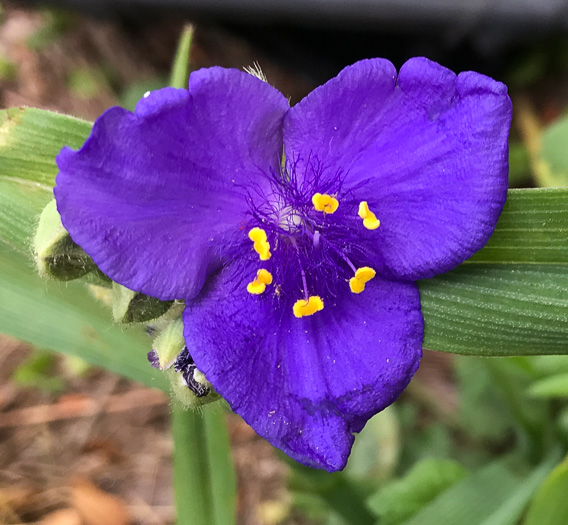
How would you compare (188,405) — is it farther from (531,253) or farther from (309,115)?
(531,253)

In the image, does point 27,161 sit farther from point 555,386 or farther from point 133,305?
point 555,386

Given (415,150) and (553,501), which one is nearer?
(415,150)

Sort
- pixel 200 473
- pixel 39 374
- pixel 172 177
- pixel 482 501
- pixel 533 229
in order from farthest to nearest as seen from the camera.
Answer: pixel 39 374 < pixel 482 501 < pixel 200 473 < pixel 533 229 < pixel 172 177

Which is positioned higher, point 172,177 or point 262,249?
point 172,177

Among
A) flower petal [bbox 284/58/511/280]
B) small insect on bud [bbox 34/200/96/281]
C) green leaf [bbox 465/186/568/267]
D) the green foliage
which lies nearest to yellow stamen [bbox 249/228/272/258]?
flower petal [bbox 284/58/511/280]

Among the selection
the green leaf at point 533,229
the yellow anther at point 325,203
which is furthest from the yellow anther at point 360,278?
the green leaf at point 533,229

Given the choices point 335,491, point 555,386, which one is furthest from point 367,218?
point 335,491

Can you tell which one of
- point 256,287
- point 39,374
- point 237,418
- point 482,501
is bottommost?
point 237,418
